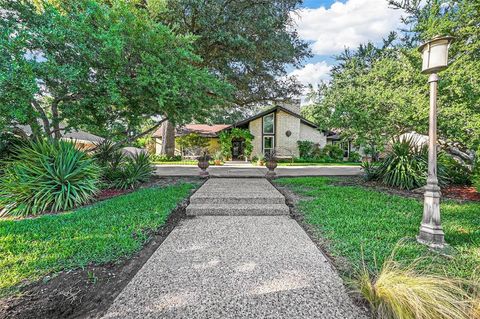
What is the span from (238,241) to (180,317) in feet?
5.56

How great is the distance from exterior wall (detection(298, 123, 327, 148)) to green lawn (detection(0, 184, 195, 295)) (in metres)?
18.2

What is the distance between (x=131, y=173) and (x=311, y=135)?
58.4 feet

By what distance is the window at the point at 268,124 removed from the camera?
2070 cm

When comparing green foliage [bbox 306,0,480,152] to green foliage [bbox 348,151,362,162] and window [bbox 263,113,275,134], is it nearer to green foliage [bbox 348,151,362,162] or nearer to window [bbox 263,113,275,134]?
window [bbox 263,113,275,134]

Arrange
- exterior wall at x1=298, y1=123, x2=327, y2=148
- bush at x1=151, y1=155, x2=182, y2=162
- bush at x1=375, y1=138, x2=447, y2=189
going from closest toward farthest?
bush at x1=375, y1=138, x2=447, y2=189 < bush at x1=151, y1=155, x2=182, y2=162 < exterior wall at x1=298, y1=123, x2=327, y2=148

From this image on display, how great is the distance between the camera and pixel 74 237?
3.55 metres

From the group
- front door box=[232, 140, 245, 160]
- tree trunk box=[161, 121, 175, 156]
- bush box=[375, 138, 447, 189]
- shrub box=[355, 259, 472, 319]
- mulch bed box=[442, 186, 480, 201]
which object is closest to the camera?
shrub box=[355, 259, 472, 319]

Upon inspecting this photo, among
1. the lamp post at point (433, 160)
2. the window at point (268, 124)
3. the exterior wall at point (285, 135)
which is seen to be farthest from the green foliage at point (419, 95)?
the window at point (268, 124)

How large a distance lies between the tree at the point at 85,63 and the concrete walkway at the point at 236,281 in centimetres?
390

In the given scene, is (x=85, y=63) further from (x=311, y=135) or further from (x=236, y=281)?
(x=311, y=135)

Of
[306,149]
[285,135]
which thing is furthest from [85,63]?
[306,149]

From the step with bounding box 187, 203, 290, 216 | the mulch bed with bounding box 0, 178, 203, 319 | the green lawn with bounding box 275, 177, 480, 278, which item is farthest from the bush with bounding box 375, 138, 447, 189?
the mulch bed with bounding box 0, 178, 203, 319

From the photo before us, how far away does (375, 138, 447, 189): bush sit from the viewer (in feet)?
23.6

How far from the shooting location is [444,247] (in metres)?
3.14
